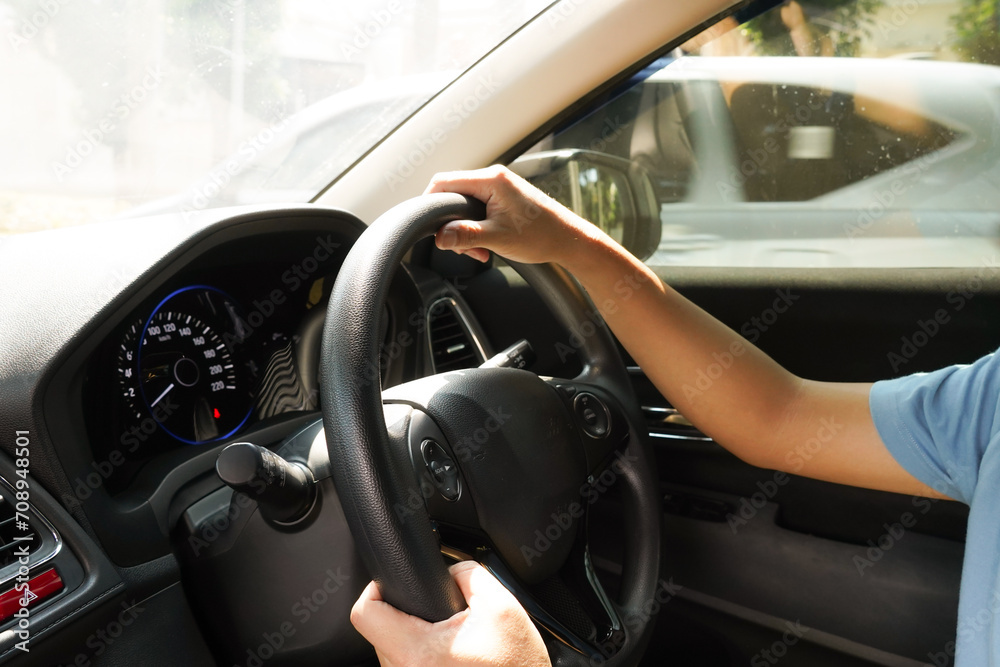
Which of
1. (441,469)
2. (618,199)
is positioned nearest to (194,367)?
(441,469)

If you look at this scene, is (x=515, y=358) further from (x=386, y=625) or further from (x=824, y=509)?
(x=824, y=509)

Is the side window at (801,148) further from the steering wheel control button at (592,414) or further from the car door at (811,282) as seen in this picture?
the steering wheel control button at (592,414)

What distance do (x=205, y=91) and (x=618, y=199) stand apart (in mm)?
821

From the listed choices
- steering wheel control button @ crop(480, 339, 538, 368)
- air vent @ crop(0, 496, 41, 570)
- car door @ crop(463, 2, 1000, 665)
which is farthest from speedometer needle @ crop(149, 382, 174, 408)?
car door @ crop(463, 2, 1000, 665)

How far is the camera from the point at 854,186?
1566 mm

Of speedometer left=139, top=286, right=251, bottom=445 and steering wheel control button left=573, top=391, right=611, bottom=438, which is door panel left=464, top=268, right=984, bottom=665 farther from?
speedometer left=139, top=286, right=251, bottom=445

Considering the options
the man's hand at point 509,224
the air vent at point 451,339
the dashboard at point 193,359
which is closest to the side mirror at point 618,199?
the air vent at point 451,339

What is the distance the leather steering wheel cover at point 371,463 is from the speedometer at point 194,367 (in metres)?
0.44

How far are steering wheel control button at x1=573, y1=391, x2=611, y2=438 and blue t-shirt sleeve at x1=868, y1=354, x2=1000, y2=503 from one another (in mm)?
365

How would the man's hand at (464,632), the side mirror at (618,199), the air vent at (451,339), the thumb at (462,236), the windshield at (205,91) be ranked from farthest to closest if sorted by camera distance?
the side mirror at (618,199) < the air vent at (451,339) < the windshield at (205,91) < the thumb at (462,236) < the man's hand at (464,632)

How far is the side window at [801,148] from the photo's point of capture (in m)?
1.46

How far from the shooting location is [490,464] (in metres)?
0.87

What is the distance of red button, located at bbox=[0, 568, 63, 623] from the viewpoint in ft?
2.52

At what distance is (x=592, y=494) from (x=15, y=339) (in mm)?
698
